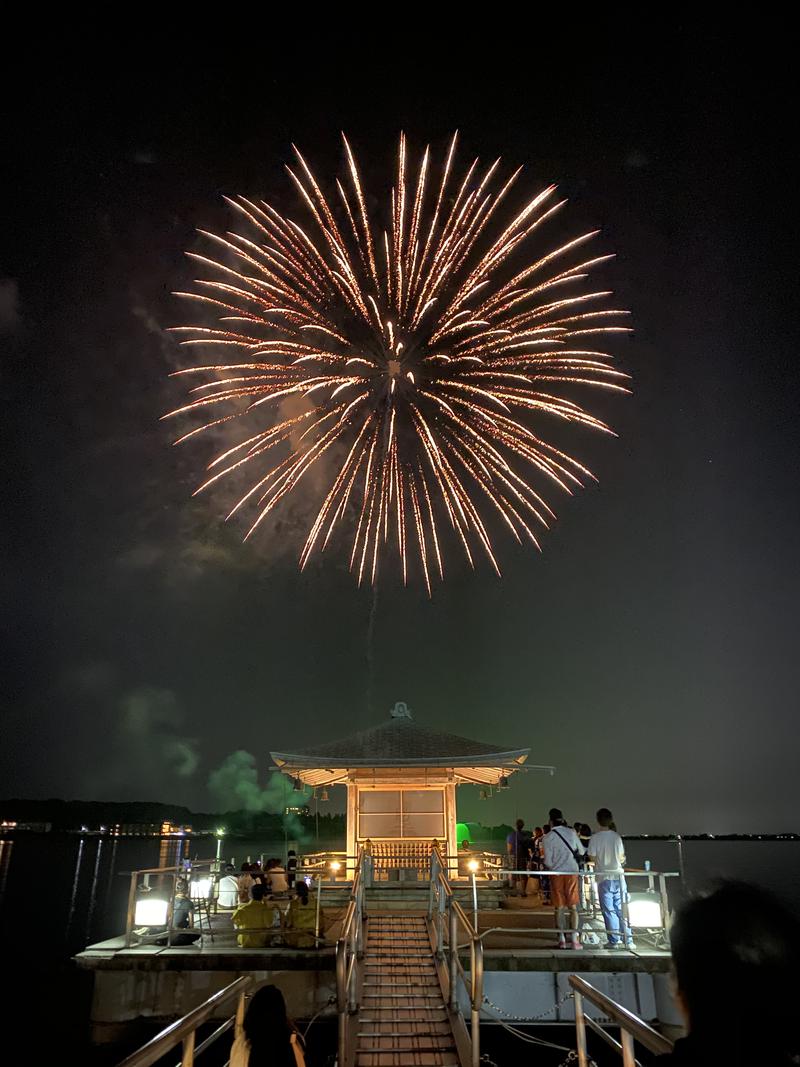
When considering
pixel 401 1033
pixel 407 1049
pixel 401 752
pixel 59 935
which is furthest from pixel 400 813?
pixel 59 935

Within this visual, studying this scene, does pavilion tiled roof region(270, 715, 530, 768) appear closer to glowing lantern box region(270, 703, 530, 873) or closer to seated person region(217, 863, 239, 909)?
glowing lantern box region(270, 703, 530, 873)

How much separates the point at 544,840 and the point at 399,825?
858cm

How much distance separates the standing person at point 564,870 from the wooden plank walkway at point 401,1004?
2344 millimetres

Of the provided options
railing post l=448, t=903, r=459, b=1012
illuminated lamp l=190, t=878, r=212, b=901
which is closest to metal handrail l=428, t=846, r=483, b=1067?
railing post l=448, t=903, r=459, b=1012

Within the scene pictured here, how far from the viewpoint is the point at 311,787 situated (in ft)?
82.5

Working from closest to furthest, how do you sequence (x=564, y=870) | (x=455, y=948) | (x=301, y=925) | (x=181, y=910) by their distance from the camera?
(x=455, y=948)
(x=301, y=925)
(x=564, y=870)
(x=181, y=910)

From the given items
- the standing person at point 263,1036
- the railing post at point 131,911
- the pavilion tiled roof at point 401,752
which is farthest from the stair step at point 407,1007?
the pavilion tiled roof at point 401,752

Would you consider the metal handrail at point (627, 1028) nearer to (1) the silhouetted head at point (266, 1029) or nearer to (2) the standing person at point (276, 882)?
(1) the silhouetted head at point (266, 1029)

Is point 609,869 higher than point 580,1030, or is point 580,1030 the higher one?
point 609,869

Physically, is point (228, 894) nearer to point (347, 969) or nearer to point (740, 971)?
point (347, 969)

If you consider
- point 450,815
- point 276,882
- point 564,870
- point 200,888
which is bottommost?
point 200,888

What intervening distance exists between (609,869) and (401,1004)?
4.20 metres

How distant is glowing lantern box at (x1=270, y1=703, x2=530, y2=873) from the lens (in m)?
20.0

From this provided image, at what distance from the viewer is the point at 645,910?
13.3 meters
